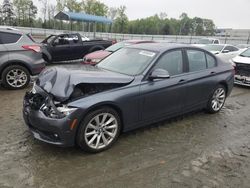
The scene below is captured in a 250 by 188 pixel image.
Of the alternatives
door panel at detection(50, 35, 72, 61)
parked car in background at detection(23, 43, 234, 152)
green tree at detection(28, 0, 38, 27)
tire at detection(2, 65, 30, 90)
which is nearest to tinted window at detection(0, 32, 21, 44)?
tire at detection(2, 65, 30, 90)

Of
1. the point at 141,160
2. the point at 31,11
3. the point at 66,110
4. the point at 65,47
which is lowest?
the point at 141,160

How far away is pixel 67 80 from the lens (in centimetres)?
359

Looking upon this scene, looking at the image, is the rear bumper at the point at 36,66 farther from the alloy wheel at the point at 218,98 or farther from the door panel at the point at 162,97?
the alloy wheel at the point at 218,98

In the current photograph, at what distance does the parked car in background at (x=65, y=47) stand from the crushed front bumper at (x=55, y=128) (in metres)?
7.94

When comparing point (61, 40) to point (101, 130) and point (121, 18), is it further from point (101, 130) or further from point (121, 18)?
point (121, 18)

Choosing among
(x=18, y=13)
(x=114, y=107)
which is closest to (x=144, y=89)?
(x=114, y=107)

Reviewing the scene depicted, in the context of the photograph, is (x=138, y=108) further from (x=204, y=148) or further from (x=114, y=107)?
(x=204, y=148)

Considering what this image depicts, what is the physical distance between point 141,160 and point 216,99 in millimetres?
2948

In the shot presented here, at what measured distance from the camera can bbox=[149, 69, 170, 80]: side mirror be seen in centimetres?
409

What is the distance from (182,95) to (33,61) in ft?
15.2

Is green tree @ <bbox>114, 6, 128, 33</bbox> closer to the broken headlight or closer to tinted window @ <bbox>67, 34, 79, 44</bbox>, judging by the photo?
tinted window @ <bbox>67, 34, 79, 44</bbox>

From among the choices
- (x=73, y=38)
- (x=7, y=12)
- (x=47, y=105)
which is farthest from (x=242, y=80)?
(x=7, y=12)

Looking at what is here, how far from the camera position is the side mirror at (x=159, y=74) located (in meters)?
4.09

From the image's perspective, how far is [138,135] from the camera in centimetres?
441
